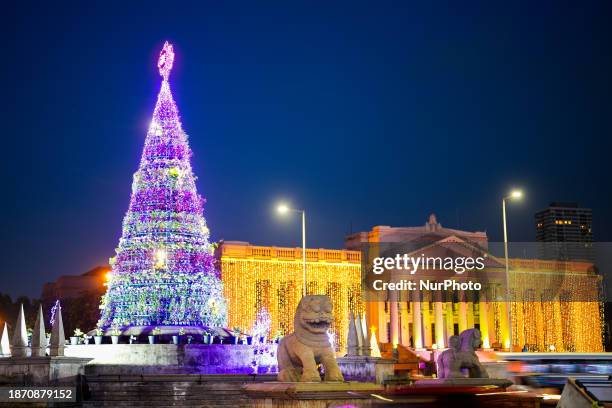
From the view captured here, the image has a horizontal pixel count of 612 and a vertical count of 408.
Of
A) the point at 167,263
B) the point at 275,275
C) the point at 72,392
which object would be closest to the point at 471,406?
the point at 72,392

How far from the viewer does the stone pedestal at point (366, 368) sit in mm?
26266

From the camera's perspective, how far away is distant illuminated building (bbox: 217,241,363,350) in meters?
76.1

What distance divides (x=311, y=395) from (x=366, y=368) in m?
13.2

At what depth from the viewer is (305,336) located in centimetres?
1684

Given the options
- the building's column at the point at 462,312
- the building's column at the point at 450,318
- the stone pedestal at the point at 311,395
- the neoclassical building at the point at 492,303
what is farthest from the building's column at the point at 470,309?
the stone pedestal at the point at 311,395

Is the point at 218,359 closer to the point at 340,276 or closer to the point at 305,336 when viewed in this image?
the point at 305,336

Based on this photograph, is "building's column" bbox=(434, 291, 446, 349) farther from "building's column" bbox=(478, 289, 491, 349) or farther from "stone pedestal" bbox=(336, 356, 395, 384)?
"stone pedestal" bbox=(336, 356, 395, 384)

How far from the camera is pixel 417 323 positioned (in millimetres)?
85625

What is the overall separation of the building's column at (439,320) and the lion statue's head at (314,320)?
68.6 meters

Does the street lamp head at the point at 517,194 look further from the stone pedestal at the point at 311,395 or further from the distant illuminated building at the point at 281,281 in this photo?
the distant illuminated building at the point at 281,281

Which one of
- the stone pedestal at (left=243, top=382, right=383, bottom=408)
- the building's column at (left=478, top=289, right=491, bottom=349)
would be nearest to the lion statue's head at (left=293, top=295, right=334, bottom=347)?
the stone pedestal at (left=243, top=382, right=383, bottom=408)

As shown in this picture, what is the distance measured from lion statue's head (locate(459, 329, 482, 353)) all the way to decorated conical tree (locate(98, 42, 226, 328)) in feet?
52.0

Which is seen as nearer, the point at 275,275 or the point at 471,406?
the point at 471,406

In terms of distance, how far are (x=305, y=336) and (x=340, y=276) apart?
65.2 metres
